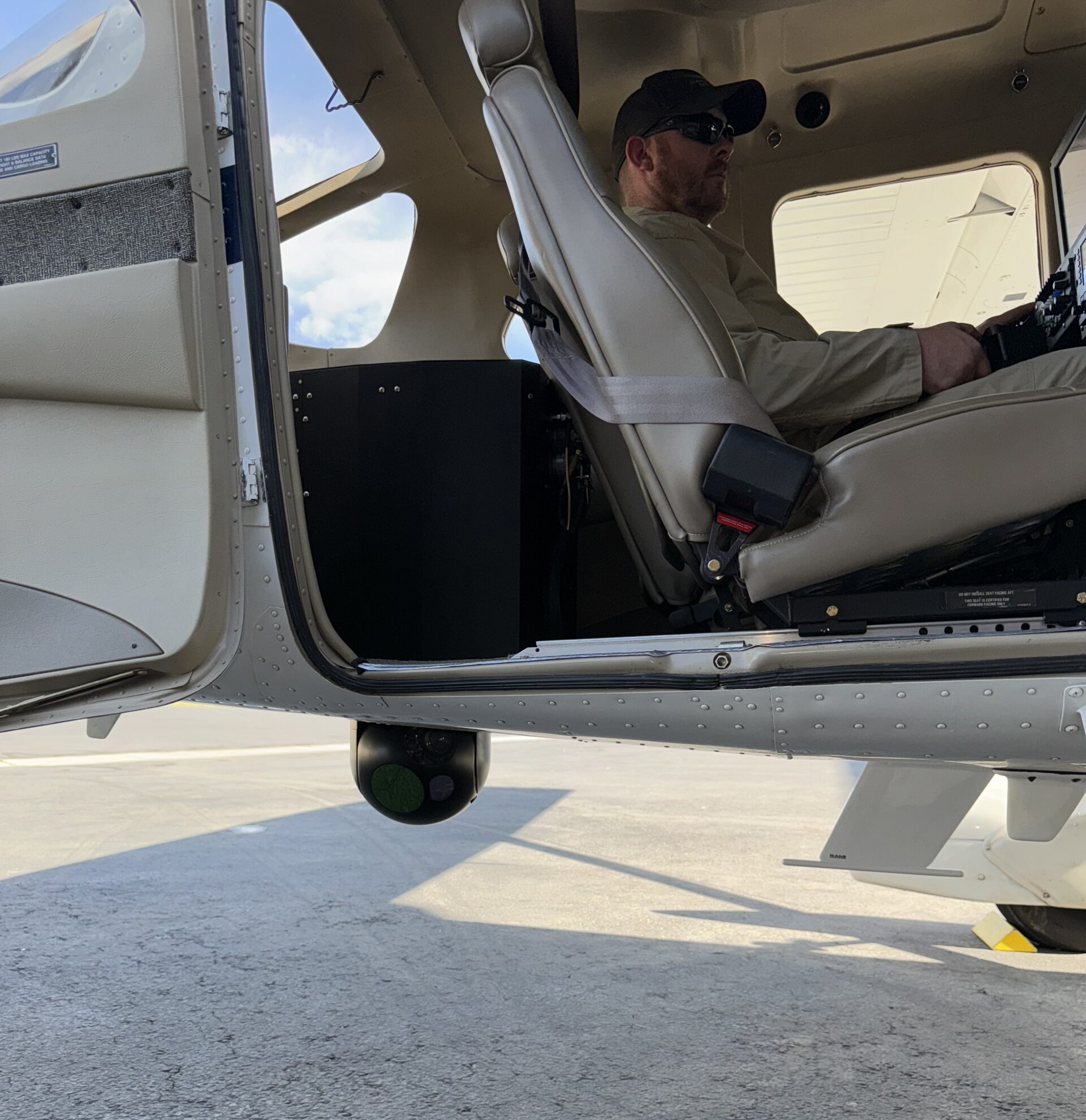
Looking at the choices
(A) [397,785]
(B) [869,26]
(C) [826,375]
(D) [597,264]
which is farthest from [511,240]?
(B) [869,26]

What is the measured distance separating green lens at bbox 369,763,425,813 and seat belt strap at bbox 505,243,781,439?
3.48ft

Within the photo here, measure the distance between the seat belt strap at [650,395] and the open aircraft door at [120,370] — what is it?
0.53 m

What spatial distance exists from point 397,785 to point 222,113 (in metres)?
1.41

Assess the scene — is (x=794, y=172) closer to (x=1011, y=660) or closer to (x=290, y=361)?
(x=290, y=361)

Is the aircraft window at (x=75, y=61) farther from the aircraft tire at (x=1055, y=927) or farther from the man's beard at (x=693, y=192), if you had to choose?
the aircraft tire at (x=1055, y=927)

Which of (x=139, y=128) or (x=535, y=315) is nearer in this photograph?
(x=139, y=128)

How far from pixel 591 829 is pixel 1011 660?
371cm

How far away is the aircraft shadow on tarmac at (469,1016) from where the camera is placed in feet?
5.98

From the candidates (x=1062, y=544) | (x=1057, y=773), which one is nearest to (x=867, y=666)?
(x=1062, y=544)

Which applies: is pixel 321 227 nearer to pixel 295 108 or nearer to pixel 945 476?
pixel 295 108

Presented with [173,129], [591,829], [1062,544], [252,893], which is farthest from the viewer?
[591,829]

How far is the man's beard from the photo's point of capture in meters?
1.96

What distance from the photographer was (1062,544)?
141 centimetres

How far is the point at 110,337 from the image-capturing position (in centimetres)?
152
